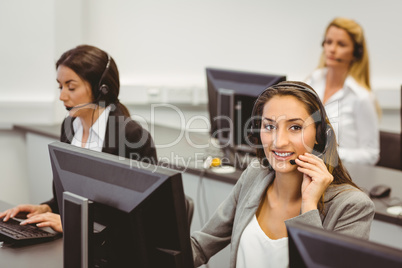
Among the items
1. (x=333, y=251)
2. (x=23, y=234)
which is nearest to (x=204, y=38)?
(x=23, y=234)

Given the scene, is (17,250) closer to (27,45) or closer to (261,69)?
(27,45)

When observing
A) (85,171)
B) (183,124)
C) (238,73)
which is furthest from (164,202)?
(183,124)

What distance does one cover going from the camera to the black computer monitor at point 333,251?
0.78 metres

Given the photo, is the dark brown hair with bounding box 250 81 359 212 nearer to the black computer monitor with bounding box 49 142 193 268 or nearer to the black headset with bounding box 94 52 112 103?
the black computer monitor with bounding box 49 142 193 268

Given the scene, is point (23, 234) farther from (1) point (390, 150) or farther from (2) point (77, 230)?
(1) point (390, 150)

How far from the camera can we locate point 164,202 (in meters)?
1.10

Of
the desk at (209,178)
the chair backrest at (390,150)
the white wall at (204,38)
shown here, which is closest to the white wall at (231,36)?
the white wall at (204,38)

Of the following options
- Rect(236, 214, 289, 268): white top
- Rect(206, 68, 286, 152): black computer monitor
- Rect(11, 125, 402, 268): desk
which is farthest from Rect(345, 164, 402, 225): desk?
Rect(236, 214, 289, 268): white top

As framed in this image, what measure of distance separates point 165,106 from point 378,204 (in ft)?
6.75

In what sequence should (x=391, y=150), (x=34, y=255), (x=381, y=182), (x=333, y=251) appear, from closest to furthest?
(x=333, y=251) < (x=34, y=255) < (x=381, y=182) < (x=391, y=150)

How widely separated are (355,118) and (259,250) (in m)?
1.93

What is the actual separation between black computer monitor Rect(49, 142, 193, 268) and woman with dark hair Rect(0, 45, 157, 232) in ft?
2.50

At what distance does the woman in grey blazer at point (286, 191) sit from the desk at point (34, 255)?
0.41 meters

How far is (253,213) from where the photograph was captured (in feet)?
5.07
